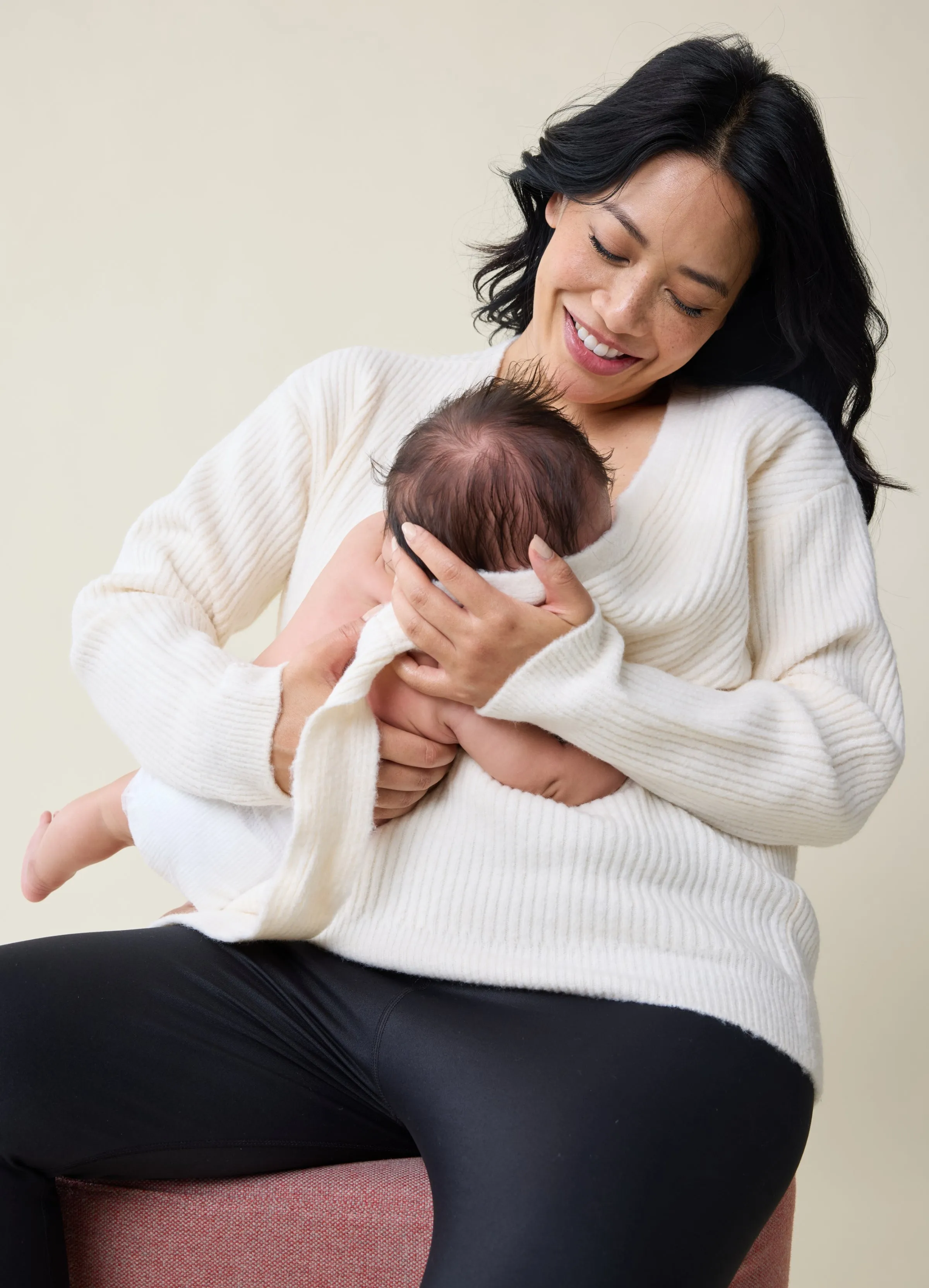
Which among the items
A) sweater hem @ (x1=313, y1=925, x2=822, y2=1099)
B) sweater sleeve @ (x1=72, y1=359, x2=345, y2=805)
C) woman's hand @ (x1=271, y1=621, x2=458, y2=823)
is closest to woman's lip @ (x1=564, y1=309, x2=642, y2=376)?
sweater sleeve @ (x1=72, y1=359, x2=345, y2=805)

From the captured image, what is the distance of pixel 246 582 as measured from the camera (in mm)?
1680

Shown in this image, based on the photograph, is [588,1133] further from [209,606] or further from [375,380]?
[375,380]

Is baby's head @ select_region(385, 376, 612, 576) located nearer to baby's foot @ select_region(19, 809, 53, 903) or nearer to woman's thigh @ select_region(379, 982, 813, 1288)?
woman's thigh @ select_region(379, 982, 813, 1288)

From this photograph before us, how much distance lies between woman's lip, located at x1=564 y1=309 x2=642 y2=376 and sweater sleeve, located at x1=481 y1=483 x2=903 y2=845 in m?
0.28

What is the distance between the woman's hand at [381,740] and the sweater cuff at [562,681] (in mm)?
90

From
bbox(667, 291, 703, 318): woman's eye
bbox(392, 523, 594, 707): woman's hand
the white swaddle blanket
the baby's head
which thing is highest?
bbox(667, 291, 703, 318): woman's eye

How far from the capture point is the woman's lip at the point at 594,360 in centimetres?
163

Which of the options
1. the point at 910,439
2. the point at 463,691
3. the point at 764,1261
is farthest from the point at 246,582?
the point at 910,439

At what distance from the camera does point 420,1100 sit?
4.13 feet

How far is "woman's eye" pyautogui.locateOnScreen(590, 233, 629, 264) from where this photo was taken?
5.14ft

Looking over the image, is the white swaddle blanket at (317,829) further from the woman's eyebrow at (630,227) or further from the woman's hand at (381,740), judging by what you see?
the woman's eyebrow at (630,227)

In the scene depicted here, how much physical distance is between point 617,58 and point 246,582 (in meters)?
1.88

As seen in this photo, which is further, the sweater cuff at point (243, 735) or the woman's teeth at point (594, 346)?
the woman's teeth at point (594, 346)

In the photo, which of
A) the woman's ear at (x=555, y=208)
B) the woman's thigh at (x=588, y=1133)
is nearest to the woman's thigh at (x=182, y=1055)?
the woman's thigh at (x=588, y=1133)
